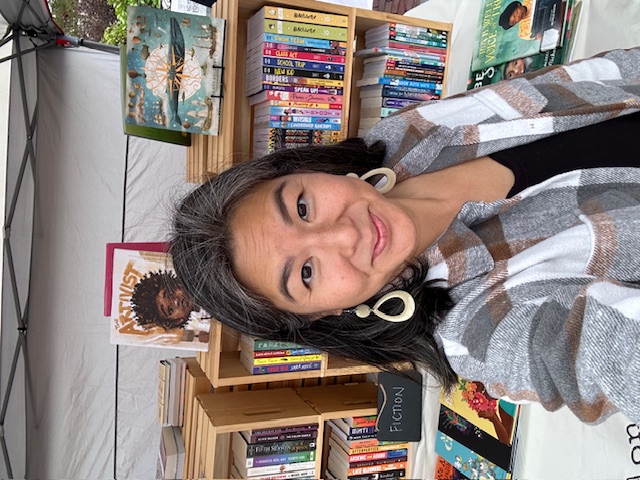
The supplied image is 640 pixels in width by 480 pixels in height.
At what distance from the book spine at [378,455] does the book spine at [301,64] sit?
→ 4.85 feet

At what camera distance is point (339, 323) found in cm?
117

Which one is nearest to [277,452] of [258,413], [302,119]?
[258,413]

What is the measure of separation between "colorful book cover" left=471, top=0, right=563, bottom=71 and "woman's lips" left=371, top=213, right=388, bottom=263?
109 centimetres

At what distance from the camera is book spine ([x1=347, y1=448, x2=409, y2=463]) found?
7.02 ft

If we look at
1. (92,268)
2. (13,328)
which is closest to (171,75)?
(92,268)

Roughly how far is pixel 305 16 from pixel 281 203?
1.10 meters

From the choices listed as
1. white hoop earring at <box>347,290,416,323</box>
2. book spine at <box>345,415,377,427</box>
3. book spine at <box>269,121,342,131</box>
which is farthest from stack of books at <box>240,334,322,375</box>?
white hoop earring at <box>347,290,416,323</box>

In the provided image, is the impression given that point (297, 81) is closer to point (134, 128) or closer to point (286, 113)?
point (286, 113)

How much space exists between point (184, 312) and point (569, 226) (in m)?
1.31

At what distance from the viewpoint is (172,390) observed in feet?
7.39

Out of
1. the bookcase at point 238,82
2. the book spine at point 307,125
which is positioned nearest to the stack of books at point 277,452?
the bookcase at point 238,82

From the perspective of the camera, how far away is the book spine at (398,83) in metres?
2.08

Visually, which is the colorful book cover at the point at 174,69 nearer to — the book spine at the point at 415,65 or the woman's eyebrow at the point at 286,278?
the book spine at the point at 415,65

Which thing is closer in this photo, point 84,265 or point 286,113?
point 286,113
